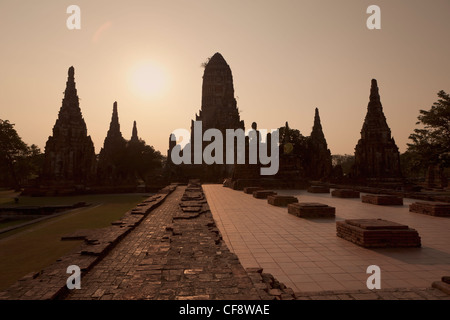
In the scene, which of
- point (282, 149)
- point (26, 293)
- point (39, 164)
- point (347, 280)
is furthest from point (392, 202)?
point (39, 164)

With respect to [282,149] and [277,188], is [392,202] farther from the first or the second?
[282,149]

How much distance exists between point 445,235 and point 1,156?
4830 cm

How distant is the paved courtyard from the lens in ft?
14.4

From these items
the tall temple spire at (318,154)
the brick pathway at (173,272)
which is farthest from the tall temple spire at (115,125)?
the brick pathway at (173,272)

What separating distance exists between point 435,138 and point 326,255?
20985 mm

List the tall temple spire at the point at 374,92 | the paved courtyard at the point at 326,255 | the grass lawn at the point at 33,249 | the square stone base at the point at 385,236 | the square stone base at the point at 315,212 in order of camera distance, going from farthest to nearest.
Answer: the tall temple spire at the point at 374,92 → the square stone base at the point at 315,212 → the square stone base at the point at 385,236 → the grass lawn at the point at 33,249 → the paved courtyard at the point at 326,255

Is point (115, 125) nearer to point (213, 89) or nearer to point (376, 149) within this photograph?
point (213, 89)

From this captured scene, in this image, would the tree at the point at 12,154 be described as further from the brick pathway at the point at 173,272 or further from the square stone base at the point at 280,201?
the brick pathway at the point at 173,272

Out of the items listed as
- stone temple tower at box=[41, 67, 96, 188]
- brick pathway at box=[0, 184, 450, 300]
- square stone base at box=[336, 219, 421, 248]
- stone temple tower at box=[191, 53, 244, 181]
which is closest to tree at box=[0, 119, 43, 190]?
stone temple tower at box=[41, 67, 96, 188]

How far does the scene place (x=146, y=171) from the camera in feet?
153

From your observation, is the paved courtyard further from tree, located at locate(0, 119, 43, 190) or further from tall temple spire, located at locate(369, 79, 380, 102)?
tree, located at locate(0, 119, 43, 190)

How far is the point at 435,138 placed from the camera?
2116cm

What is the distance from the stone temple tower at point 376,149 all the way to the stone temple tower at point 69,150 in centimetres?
2857

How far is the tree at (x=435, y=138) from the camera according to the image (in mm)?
20312
